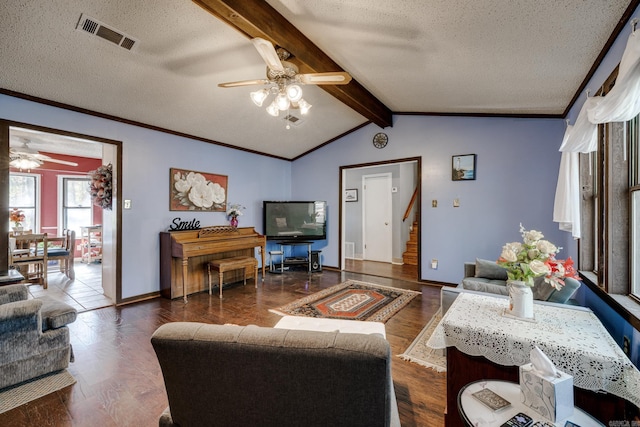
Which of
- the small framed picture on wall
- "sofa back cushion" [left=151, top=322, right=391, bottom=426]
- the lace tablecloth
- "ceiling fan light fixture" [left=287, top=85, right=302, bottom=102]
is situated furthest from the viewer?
the small framed picture on wall

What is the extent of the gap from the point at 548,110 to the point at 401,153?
1.98 metres

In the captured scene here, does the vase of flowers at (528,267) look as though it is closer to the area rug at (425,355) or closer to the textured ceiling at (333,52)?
the area rug at (425,355)

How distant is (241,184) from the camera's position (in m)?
5.20

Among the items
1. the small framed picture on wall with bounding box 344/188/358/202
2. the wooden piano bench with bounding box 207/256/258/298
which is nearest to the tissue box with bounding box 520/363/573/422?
the wooden piano bench with bounding box 207/256/258/298

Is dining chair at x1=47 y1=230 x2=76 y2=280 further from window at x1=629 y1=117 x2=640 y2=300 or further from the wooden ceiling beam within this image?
window at x1=629 y1=117 x2=640 y2=300

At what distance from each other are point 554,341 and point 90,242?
8.25 meters

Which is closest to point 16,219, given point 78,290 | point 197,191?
point 78,290

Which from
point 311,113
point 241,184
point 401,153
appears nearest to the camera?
point 311,113

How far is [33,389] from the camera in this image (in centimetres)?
189

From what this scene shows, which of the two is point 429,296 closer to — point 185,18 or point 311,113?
point 311,113

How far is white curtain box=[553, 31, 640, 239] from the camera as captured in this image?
1338mm

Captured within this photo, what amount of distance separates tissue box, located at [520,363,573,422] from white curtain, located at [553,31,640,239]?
1.38 meters

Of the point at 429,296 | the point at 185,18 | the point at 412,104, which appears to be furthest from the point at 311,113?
the point at 429,296

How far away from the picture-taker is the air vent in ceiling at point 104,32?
2107 mm
